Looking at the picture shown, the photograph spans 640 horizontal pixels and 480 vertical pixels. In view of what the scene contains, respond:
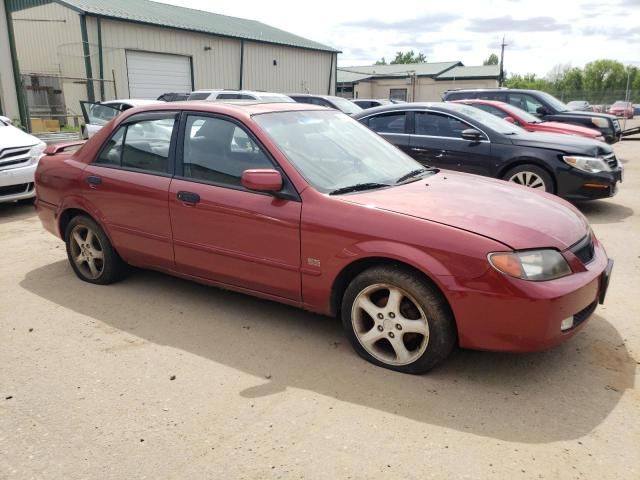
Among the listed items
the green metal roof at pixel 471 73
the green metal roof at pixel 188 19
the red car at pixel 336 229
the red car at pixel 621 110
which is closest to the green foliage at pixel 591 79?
the green metal roof at pixel 471 73

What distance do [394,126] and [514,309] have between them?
5830mm

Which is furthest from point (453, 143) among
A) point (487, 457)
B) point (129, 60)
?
point (129, 60)

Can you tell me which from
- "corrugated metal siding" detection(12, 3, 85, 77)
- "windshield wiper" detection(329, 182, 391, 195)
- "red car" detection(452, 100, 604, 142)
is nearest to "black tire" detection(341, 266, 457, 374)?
"windshield wiper" detection(329, 182, 391, 195)

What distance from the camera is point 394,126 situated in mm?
8281

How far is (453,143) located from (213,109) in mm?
4613

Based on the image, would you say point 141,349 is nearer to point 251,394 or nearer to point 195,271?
point 195,271

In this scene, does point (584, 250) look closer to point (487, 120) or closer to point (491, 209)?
point (491, 209)

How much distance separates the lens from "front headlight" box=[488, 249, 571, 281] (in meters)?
2.86

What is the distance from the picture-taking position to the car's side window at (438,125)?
25.5ft

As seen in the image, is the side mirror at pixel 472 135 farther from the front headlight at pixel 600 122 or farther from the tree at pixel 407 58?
the tree at pixel 407 58

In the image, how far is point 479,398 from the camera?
300cm

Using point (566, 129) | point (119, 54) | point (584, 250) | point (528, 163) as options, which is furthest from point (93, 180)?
point (119, 54)

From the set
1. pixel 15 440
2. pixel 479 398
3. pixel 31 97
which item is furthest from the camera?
pixel 31 97

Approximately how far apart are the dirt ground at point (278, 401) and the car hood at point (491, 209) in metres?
0.84
